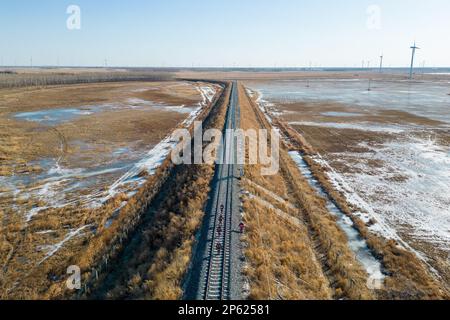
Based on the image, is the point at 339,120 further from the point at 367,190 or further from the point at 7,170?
the point at 7,170

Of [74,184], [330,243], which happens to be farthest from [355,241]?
[74,184]

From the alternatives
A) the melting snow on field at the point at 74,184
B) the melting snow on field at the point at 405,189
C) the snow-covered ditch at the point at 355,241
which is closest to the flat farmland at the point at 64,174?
the melting snow on field at the point at 74,184

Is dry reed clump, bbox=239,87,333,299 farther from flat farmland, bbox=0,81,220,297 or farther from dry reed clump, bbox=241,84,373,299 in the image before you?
flat farmland, bbox=0,81,220,297

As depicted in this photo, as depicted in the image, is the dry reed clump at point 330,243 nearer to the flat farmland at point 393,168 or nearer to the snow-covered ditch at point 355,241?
the snow-covered ditch at point 355,241

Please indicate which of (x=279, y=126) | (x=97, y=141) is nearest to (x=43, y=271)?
(x=97, y=141)

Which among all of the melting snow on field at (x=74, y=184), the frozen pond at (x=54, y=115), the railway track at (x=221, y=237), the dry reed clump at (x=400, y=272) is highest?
the frozen pond at (x=54, y=115)

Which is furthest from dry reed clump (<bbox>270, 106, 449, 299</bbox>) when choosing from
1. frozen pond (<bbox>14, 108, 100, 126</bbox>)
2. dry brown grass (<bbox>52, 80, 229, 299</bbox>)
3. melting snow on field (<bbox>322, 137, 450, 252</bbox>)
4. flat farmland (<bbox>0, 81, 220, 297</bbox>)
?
frozen pond (<bbox>14, 108, 100, 126</bbox>)
